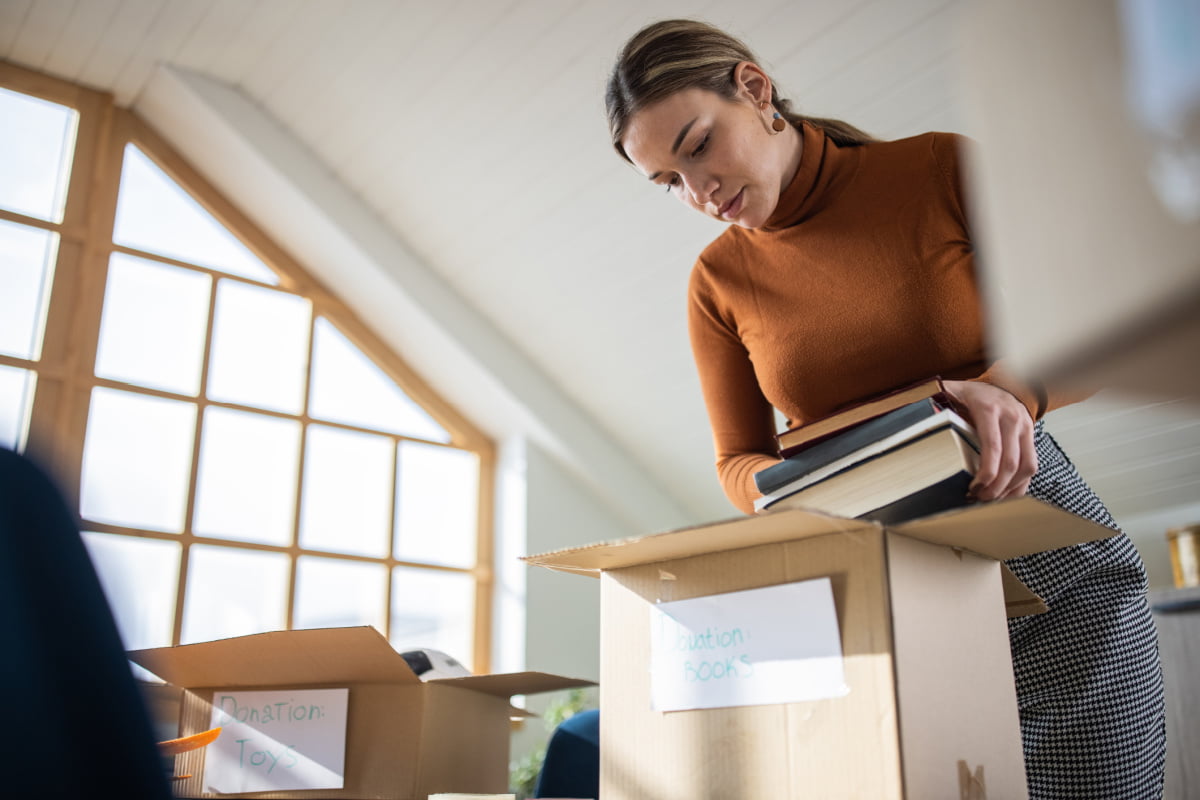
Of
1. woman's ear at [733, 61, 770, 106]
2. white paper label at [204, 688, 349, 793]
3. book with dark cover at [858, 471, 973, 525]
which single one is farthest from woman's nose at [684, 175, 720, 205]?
white paper label at [204, 688, 349, 793]

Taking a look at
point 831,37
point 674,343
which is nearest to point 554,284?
point 674,343

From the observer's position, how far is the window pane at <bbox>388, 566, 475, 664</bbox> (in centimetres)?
454

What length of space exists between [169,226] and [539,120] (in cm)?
187

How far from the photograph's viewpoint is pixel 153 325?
4.27 metres

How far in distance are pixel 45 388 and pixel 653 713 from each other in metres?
3.78

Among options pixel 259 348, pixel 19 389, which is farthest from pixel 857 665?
pixel 259 348

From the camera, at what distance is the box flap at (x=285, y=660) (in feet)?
3.69

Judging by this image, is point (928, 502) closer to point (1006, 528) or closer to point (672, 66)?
point (1006, 528)

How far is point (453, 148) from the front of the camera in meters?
3.88

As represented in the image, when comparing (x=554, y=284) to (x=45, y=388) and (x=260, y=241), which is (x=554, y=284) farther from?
(x=45, y=388)

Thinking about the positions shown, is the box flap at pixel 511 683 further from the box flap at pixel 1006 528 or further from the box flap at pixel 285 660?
the box flap at pixel 1006 528

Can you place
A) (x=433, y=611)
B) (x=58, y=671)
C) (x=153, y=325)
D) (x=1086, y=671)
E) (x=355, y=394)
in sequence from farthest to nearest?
(x=355, y=394), (x=433, y=611), (x=153, y=325), (x=1086, y=671), (x=58, y=671)

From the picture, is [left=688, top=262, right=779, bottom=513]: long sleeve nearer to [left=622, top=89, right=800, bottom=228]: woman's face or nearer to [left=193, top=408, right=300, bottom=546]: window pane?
[left=622, top=89, right=800, bottom=228]: woman's face

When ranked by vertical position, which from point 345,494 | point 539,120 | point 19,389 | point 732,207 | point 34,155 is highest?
point 34,155
